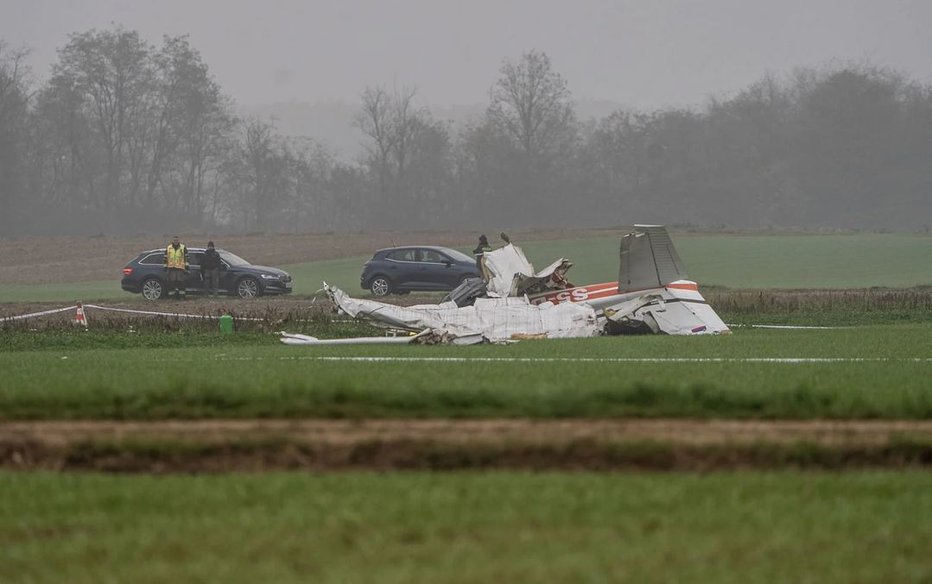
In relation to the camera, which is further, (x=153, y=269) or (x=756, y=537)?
(x=153, y=269)

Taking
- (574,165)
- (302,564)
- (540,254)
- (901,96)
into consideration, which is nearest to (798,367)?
(302,564)

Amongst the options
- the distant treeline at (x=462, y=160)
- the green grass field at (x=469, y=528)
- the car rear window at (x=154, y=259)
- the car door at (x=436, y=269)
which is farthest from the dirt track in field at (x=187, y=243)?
the green grass field at (x=469, y=528)

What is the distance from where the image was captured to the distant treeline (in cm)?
11012

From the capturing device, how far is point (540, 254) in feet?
219

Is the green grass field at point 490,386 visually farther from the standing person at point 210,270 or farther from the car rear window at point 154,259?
the car rear window at point 154,259

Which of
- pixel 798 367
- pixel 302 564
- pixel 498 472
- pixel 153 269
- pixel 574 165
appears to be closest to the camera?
pixel 302 564

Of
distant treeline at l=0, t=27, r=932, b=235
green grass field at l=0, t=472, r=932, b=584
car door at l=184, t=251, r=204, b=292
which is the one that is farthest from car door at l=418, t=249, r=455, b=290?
distant treeline at l=0, t=27, r=932, b=235

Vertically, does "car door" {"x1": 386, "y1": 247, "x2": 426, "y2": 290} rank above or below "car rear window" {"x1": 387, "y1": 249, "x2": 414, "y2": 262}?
below

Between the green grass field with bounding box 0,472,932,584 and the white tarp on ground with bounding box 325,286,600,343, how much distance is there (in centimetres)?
1713

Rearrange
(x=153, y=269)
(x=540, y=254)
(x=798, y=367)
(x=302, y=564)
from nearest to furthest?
(x=302, y=564), (x=798, y=367), (x=153, y=269), (x=540, y=254)

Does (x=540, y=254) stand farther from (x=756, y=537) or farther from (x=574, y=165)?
(x=756, y=537)

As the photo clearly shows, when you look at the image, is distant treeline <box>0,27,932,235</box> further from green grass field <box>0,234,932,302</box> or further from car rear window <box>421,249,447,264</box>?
car rear window <box>421,249,447,264</box>

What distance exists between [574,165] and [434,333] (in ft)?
316

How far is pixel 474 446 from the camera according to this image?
7859mm
